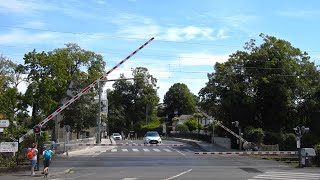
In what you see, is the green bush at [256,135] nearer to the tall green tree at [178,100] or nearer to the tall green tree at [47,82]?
the tall green tree at [47,82]

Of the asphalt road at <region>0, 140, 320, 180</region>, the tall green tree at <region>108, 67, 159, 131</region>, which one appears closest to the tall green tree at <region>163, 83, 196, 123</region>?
the tall green tree at <region>108, 67, 159, 131</region>

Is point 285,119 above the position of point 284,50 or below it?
below

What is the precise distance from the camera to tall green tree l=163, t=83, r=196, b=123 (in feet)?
515

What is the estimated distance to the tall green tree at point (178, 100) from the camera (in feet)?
515

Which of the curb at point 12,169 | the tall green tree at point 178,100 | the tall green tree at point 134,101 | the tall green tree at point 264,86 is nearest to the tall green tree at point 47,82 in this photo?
the tall green tree at point 264,86

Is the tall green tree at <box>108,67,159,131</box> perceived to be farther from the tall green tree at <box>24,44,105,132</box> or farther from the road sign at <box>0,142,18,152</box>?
the road sign at <box>0,142,18,152</box>

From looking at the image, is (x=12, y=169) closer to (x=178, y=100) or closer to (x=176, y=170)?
(x=176, y=170)

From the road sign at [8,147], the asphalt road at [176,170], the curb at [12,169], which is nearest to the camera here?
the asphalt road at [176,170]

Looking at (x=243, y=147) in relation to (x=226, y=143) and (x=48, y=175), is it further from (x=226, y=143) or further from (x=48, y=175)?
(x=48, y=175)

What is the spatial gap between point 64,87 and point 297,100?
26.1 m

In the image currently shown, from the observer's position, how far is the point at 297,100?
5222 cm

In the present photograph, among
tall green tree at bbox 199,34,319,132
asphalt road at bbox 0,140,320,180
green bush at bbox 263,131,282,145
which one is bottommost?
asphalt road at bbox 0,140,320,180

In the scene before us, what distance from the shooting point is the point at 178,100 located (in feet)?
519

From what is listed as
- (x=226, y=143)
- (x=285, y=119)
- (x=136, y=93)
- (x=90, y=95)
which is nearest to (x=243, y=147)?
(x=226, y=143)
